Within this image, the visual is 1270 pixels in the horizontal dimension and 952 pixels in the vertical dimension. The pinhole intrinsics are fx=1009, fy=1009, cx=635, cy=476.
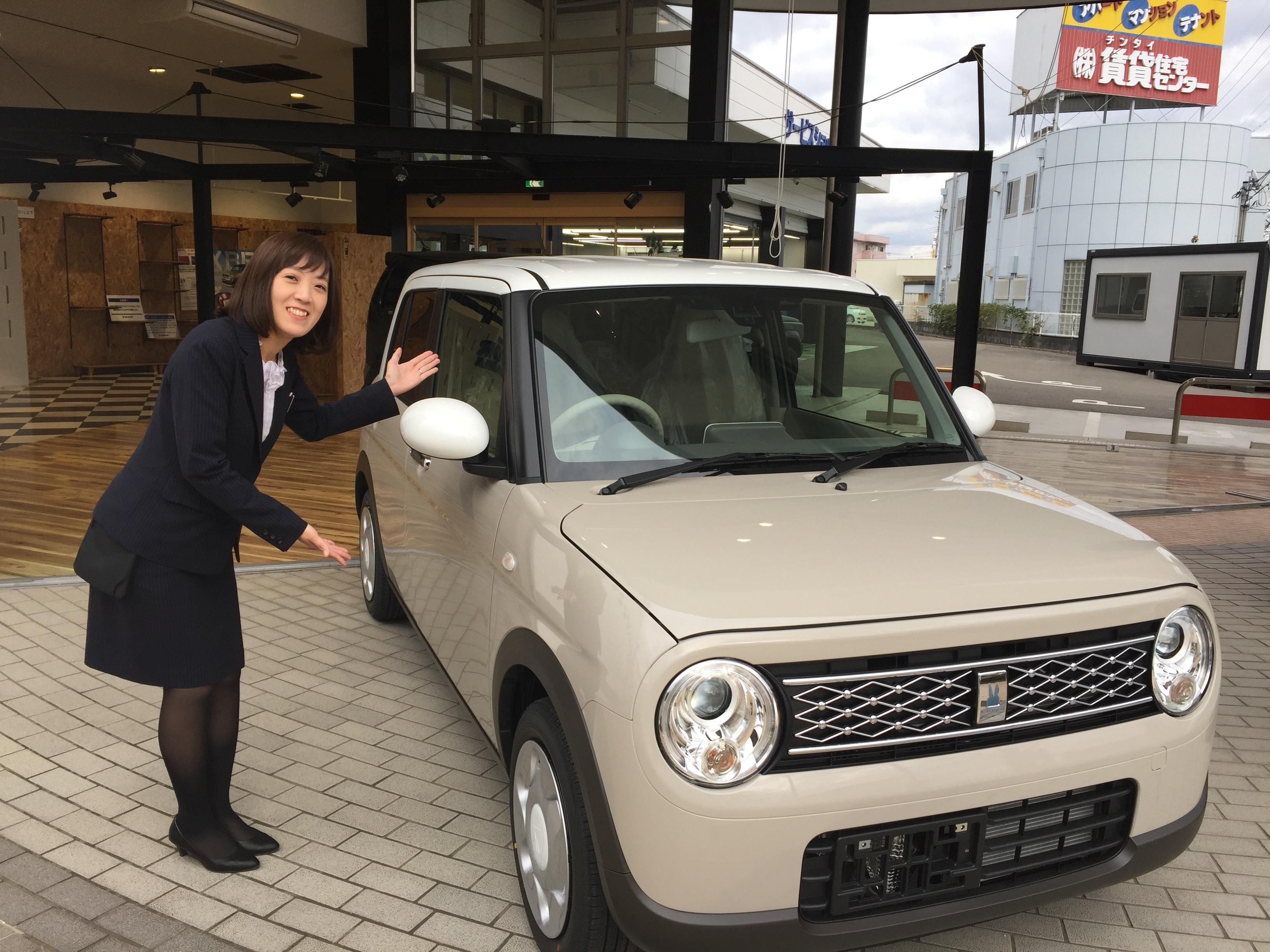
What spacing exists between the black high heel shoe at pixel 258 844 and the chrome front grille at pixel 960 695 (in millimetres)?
1902

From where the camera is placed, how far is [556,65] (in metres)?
13.6

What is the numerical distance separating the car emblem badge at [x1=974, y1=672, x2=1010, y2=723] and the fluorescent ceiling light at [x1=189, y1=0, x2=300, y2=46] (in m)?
11.4

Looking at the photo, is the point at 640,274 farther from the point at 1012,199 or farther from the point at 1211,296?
the point at 1012,199

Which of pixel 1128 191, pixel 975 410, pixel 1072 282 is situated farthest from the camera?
pixel 1072 282

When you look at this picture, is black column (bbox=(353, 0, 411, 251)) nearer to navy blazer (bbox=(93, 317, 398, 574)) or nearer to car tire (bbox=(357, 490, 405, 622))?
car tire (bbox=(357, 490, 405, 622))

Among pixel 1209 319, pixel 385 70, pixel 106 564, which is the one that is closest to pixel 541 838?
pixel 106 564

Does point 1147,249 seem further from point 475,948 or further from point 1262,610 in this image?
point 475,948

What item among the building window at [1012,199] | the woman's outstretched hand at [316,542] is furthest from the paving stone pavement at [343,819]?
the building window at [1012,199]

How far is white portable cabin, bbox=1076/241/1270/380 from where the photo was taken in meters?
22.7

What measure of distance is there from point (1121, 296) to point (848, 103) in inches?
666

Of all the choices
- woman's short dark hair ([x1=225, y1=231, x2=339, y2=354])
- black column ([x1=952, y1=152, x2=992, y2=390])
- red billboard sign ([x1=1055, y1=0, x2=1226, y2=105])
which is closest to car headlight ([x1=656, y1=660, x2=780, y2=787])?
woman's short dark hair ([x1=225, y1=231, x2=339, y2=354])

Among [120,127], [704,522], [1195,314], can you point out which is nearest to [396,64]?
[120,127]

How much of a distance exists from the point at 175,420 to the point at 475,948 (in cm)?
160

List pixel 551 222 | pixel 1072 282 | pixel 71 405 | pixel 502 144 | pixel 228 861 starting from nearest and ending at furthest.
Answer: pixel 228 861
pixel 502 144
pixel 551 222
pixel 71 405
pixel 1072 282
